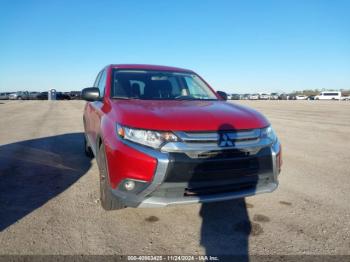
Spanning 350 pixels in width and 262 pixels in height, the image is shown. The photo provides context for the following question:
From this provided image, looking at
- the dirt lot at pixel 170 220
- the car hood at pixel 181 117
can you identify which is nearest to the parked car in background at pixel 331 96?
the dirt lot at pixel 170 220

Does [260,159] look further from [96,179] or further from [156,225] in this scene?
[96,179]

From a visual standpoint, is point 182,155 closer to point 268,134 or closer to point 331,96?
point 268,134

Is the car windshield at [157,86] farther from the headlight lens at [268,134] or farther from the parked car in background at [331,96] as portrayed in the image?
the parked car in background at [331,96]

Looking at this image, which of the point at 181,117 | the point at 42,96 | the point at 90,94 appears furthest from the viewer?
the point at 42,96

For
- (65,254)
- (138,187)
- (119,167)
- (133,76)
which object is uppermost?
(133,76)

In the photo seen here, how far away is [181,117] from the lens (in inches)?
113

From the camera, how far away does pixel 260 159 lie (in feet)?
9.48

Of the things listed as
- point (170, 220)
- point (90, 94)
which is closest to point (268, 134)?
point (170, 220)

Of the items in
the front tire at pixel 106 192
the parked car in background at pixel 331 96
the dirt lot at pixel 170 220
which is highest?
the parked car in background at pixel 331 96

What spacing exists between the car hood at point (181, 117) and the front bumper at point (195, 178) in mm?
247

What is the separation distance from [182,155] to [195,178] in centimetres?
26

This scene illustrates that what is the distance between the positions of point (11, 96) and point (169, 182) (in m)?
61.3

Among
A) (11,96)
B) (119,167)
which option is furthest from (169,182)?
(11,96)

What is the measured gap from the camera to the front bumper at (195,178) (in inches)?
102
